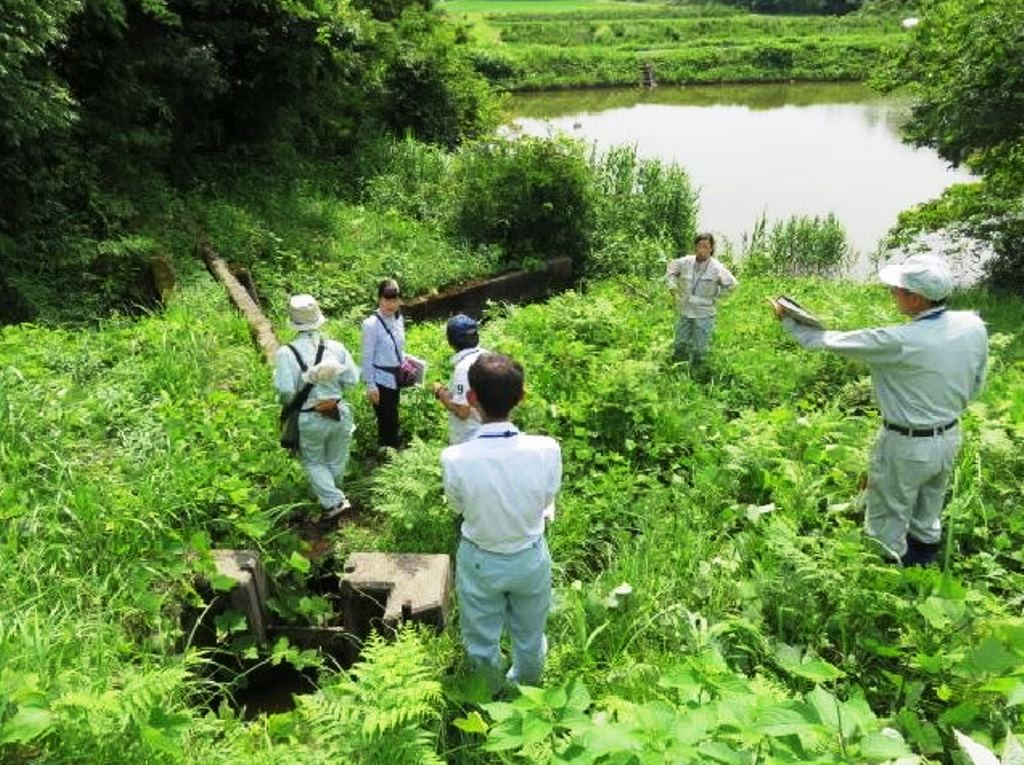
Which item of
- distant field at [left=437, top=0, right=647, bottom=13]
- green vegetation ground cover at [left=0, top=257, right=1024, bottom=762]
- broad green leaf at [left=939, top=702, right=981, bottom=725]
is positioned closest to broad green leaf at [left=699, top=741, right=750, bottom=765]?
green vegetation ground cover at [left=0, top=257, right=1024, bottom=762]

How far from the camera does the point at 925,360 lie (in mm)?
3975

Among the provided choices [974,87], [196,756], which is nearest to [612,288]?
[974,87]

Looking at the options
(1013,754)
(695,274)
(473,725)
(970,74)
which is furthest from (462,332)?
(970,74)

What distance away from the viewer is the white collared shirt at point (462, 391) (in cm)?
448

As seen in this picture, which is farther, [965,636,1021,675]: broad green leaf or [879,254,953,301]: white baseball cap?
[879,254,953,301]: white baseball cap

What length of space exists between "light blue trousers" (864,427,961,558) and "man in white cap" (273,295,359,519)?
10.4ft

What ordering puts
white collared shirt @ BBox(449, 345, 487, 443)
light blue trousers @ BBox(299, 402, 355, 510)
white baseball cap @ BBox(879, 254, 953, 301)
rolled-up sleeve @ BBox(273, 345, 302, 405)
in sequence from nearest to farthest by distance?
white baseball cap @ BBox(879, 254, 953, 301)
white collared shirt @ BBox(449, 345, 487, 443)
rolled-up sleeve @ BBox(273, 345, 302, 405)
light blue trousers @ BBox(299, 402, 355, 510)

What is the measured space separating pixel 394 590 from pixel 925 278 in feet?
10.3

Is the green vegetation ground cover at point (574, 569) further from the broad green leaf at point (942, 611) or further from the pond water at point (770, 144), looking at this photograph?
the pond water at point (770, 144)

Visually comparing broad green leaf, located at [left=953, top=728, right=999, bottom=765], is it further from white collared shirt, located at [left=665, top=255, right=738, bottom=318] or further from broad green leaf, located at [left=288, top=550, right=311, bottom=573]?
white collared shirt, located at [left=665, top=255, right=738, bottom=318]

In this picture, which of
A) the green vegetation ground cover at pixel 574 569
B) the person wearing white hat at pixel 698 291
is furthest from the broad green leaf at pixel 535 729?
the person wearing white hat at pixel 698 291

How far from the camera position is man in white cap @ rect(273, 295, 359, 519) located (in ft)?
16.1

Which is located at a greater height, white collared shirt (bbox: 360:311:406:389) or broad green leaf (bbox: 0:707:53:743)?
broad green leaf (bbox: 0:707:53:743)

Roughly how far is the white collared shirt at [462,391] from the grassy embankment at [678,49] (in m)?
27.2
